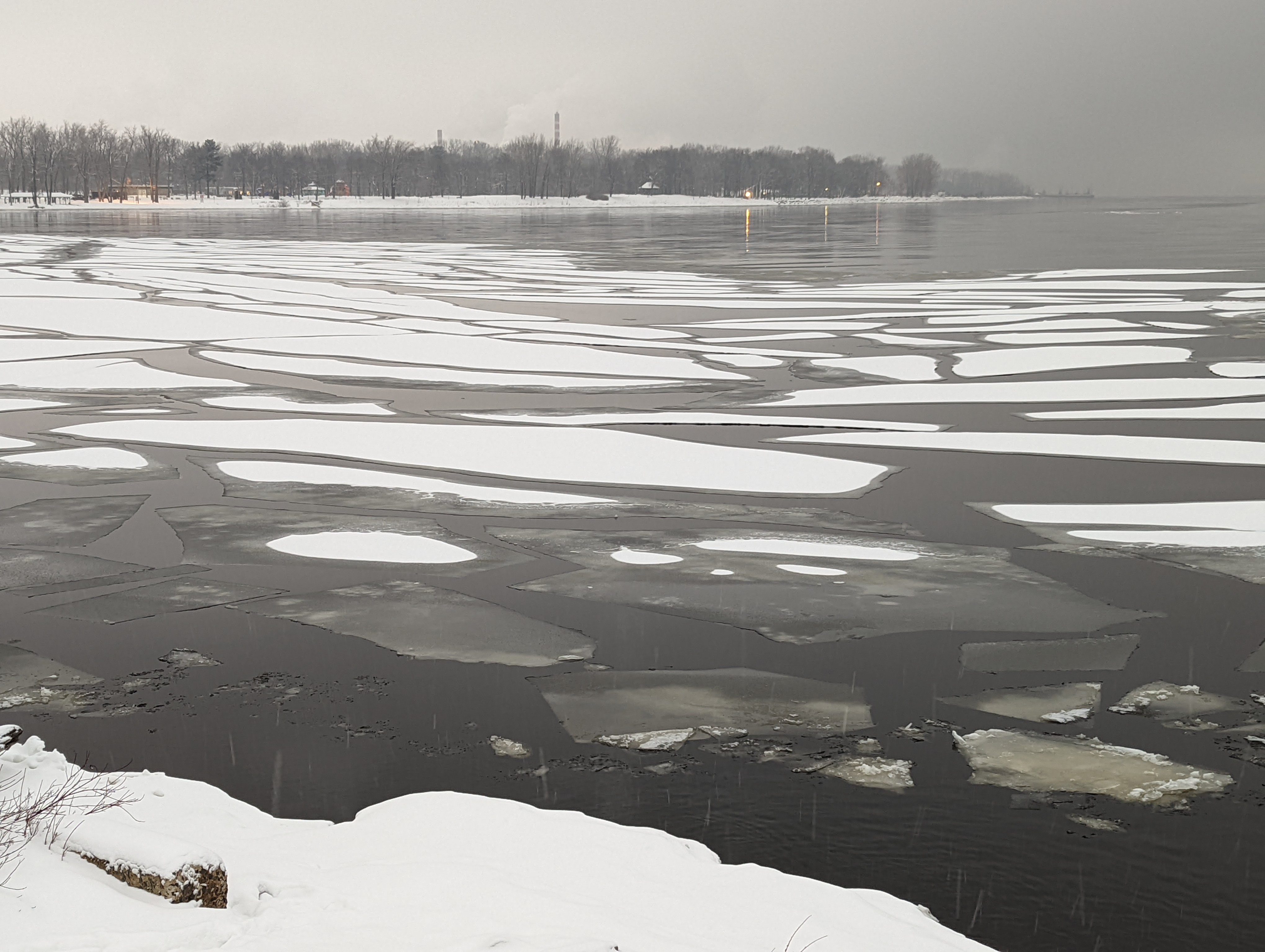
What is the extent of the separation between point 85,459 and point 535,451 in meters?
3.75

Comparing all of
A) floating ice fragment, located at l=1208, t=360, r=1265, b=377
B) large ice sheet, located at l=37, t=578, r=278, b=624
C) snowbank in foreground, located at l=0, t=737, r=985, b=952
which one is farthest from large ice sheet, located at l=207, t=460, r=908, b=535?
floating ice fragment, located at l=1208, t=360, r=1265, b=377

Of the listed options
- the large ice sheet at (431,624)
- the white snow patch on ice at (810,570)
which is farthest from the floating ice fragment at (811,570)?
the large ice sheet at (431,624)

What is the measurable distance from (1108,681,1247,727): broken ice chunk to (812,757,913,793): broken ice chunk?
1163mm

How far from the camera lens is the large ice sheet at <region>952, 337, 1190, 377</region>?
49.2ft

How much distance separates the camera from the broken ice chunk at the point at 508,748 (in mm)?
5160

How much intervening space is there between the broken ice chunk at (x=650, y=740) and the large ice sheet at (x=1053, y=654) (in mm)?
1581

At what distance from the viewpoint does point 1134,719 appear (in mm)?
5391

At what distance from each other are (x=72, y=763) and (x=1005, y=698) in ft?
13.0

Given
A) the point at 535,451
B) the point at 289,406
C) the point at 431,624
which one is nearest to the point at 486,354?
the point at 289,406

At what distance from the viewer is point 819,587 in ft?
23.4

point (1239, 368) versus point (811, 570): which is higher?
point (1239, 368)

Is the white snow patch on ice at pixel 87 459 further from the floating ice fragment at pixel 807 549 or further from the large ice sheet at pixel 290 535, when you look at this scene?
the floating ice fragment at pixel 807 549

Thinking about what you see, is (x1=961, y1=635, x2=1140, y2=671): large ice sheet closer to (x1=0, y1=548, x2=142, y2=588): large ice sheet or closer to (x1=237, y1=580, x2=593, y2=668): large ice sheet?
(x1=237, y1=580, x2=593, y2=668): large ice sheet

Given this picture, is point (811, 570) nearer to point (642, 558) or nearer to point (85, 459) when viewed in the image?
point (642, 558)
